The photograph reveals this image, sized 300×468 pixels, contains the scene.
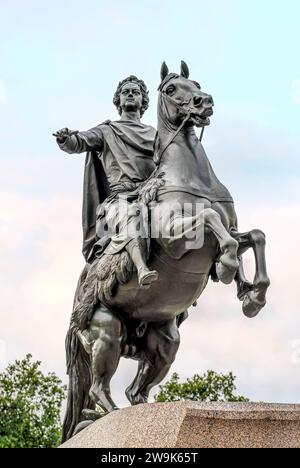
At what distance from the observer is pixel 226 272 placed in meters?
9.78

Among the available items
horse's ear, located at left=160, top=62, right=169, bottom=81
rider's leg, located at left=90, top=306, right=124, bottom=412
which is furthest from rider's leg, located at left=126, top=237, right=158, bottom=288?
horse's ear, located at left=160, top=62, right=169, bottom=81

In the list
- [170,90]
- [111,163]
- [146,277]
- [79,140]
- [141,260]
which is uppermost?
[79,140]

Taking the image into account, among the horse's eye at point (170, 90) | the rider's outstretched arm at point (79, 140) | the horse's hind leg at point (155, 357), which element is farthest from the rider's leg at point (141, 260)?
the rider's outstretched arm at point (79, 140)

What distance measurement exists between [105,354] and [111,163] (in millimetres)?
2663

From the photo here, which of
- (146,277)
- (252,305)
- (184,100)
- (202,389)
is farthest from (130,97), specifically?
(202,389)

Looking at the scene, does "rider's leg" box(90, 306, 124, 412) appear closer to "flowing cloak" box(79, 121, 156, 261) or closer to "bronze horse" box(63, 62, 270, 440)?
"bronze horse" box(63, 62, 270, 440)

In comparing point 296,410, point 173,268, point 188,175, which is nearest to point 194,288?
point 173,268

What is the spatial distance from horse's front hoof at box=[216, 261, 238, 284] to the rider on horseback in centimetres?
116

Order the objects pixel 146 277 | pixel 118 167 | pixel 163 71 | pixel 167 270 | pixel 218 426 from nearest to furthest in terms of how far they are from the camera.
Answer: pixel 218 426 < pixel 146 277 < pixel 167 270 < pixel 163 71 < pixel 118 167

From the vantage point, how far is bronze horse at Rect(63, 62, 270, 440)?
10469 mm

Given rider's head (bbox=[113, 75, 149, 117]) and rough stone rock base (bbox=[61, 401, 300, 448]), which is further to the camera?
rider's head (bbox=[113, 75, 149, 117])

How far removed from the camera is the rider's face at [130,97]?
12734mm

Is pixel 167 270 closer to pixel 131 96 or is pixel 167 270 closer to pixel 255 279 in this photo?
pixel 255 279

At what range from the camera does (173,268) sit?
10.7 m
